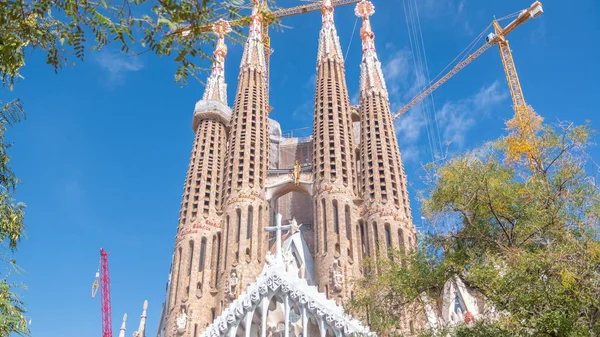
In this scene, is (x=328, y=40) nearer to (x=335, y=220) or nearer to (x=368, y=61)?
(x=368, y=61)

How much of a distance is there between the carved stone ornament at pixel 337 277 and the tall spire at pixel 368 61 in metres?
11.4

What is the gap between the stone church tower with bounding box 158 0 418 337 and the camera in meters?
24.7

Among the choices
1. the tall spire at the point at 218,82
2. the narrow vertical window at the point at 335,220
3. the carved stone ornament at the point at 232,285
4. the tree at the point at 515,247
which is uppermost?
the tall spire at the point at 218,82

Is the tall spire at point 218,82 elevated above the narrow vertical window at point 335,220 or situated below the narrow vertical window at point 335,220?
above

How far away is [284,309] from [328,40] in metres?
20.2

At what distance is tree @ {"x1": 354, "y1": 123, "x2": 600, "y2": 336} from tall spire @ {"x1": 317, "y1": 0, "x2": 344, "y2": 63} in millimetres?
22676

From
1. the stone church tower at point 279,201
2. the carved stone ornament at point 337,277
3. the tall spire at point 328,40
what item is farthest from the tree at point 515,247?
the tall spire at point 328,40

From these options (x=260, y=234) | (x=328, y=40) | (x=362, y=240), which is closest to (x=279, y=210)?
(x=260, y=234)

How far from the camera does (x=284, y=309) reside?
19000 mm

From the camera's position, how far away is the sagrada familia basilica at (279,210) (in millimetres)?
21125

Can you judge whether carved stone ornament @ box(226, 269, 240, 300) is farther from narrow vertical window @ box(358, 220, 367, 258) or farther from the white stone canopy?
narrow vertical window @ box(358, 220, 367, 258)

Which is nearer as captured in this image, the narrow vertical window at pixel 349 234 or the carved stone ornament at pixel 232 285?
the carved stone ornament at pixel 232 285

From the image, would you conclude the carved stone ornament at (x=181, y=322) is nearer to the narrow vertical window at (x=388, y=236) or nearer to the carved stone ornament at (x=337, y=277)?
the carved stone ornament at (x=337, y=277)

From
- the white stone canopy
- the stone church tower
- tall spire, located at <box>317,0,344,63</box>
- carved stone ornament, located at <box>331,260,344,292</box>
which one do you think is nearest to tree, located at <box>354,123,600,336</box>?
the white stone canopy
